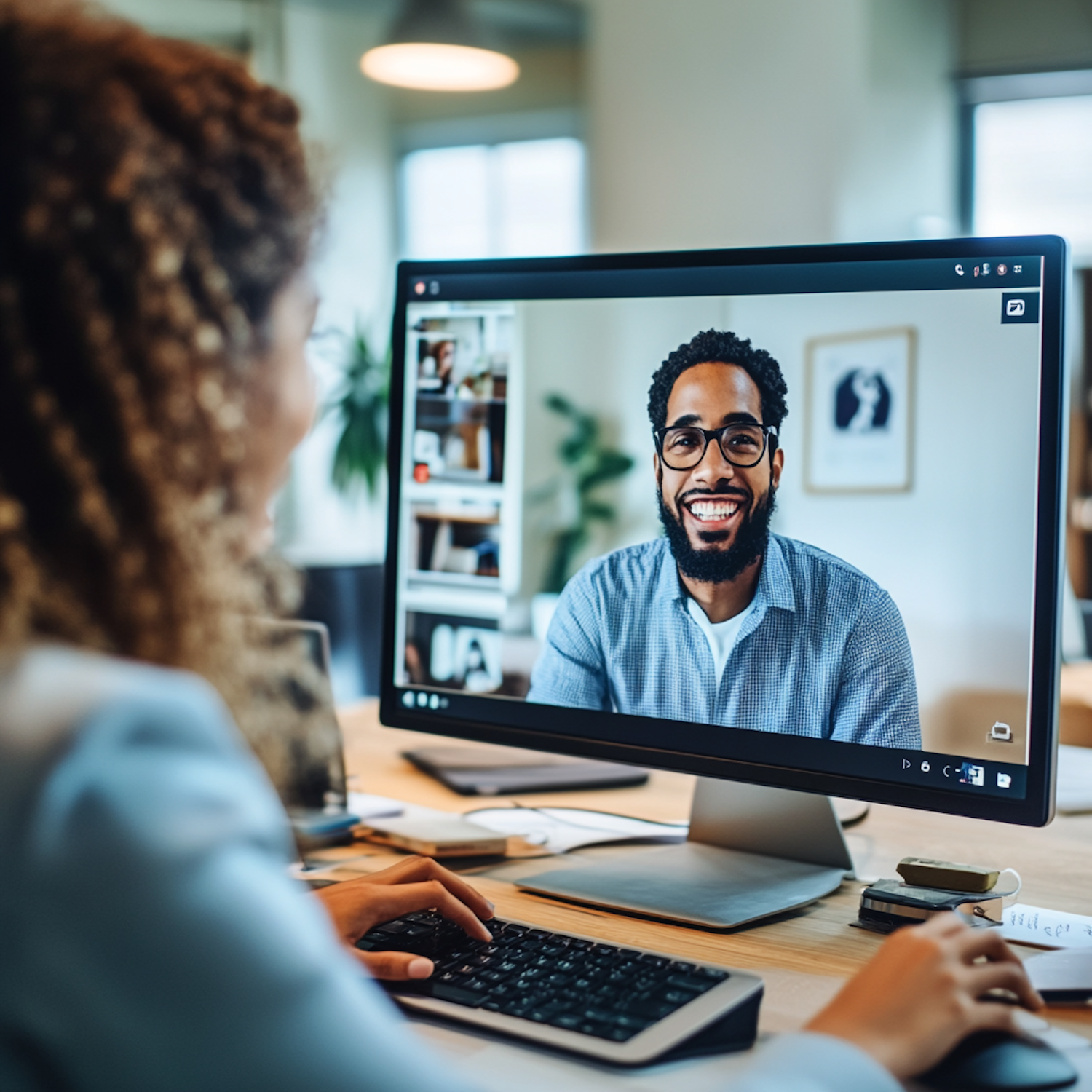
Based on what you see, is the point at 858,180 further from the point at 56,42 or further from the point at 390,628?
the point at 56,42

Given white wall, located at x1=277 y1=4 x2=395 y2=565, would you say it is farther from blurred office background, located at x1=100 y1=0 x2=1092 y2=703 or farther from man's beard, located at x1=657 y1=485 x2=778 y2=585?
man's beard, located at x1=657 y1=485 x2=778 y2=585

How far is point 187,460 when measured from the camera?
1.93 feet

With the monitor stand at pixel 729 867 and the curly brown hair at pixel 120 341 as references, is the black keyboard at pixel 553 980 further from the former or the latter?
the curly brown hair at pixel 120 341

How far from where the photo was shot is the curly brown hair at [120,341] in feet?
1.78

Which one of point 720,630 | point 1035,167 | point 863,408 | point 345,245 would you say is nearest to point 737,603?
point 720,630

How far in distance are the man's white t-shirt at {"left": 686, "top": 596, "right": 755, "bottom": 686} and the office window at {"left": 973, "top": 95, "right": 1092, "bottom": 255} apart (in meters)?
3.80

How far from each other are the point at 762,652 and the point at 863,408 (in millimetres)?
203

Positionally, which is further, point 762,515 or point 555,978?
point 762,515

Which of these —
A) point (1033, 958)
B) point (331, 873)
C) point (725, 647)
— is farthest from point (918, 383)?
point (331, 873)

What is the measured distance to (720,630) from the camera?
95cm

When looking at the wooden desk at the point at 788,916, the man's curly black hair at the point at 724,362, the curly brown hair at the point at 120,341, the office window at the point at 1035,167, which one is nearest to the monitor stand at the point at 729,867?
the wooden desk at the point at 788,916

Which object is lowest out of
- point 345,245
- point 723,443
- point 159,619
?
point 159,619

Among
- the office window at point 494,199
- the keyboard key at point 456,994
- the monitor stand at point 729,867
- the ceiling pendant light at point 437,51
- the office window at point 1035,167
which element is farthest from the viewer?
the office window at point 494,199

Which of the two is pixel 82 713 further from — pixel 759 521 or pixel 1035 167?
pixel 1035 167
